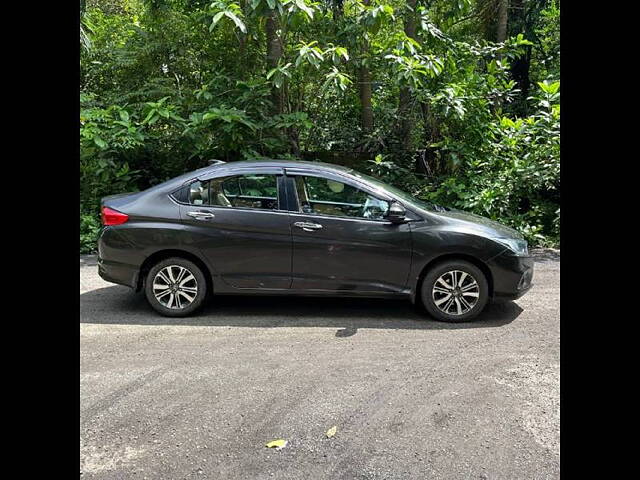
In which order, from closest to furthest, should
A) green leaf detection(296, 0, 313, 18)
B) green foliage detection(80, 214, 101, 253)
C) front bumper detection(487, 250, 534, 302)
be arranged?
front bumper detection(487, 250, 534, 302)
green leaf detection(296, 0, 313, 18)
green foliage detection(80, 214, 101, 253)

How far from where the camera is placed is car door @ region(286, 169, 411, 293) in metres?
5.72

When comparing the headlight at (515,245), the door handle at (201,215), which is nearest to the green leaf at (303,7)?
the door handle at (201,215)

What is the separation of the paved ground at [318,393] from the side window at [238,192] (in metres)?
1.18

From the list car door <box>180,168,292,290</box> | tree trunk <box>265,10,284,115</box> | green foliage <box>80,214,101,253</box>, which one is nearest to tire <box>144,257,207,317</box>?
car door <box>180,168,292,290</box>

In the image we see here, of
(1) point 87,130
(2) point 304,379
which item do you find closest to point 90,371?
(2) point 304,379

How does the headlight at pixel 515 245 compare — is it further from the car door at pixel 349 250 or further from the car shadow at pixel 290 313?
the car door at pixel 349 250

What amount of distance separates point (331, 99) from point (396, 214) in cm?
749

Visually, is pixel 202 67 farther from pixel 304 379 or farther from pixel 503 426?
pixel 503 426

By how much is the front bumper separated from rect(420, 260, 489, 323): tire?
0.12m

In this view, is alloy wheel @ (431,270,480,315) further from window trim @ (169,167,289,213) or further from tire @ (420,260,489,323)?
window trim @ (169,167,289,213)

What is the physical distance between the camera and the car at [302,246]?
5.72 m

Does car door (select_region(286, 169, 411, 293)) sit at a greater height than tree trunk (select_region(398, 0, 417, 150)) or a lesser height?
lesser

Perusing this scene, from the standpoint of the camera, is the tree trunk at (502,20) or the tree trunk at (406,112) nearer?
the tree trunk at (406,112)

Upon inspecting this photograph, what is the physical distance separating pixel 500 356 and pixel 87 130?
8321mm
